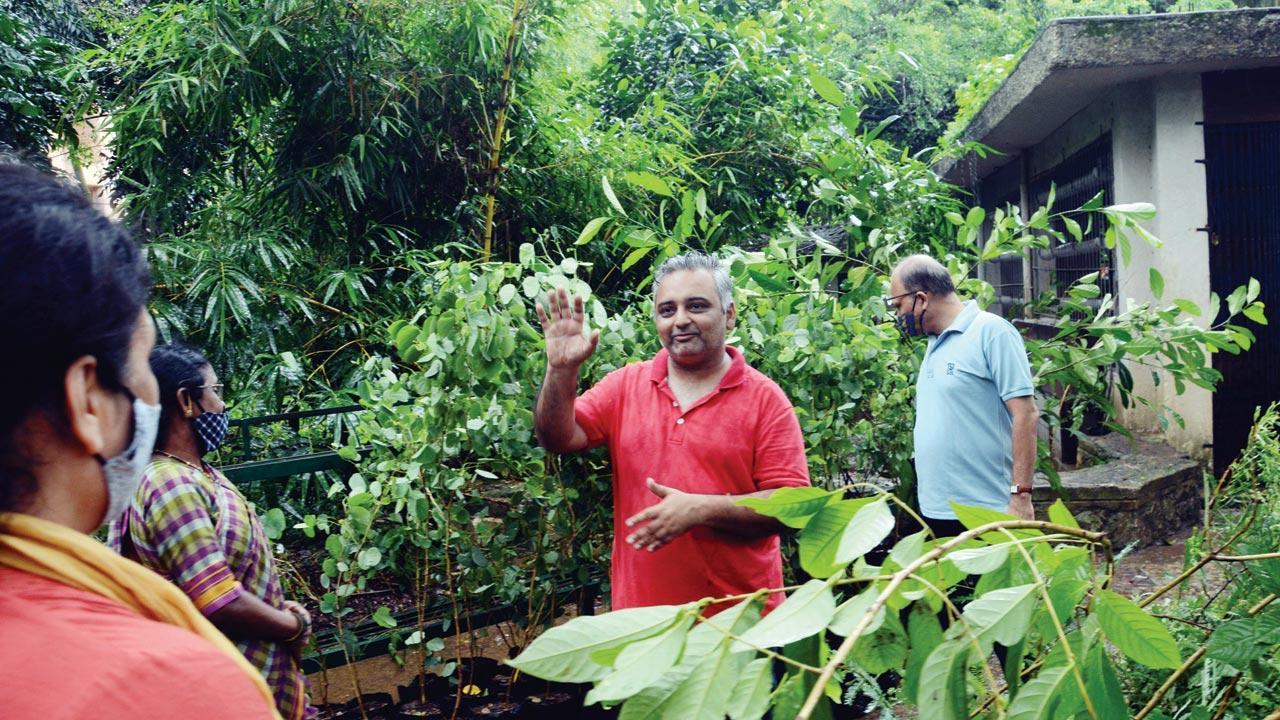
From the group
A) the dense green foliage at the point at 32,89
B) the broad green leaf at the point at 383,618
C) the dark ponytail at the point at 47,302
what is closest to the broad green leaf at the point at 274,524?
the broad green leaf at the point at 383,618

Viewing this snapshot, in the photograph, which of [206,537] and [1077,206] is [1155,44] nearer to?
[1077,206]

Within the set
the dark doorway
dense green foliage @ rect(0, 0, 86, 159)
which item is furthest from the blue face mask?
dense green foliage @ rect(0, 0, 86, 159)

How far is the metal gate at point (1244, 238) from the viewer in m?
6.82

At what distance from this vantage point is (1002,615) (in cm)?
98

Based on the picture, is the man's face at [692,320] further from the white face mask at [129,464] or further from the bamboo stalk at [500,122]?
the bamboo stalk at [500,122]

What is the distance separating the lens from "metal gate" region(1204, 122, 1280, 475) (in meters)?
6.82

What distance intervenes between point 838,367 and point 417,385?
4.86ft

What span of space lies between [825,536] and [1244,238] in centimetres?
701

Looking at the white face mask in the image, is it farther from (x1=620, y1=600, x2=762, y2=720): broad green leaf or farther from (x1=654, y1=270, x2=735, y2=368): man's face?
(x1=654, y1=270, x2=735, y2=368): man's face

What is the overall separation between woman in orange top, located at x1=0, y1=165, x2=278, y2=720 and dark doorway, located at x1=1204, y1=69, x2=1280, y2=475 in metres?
7.24

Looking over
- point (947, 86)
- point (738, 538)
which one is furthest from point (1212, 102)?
point (947, 86)

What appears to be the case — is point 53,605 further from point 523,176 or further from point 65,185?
point 523,176

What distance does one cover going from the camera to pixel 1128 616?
1.04 meters

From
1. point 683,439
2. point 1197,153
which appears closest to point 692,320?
point 683,439
